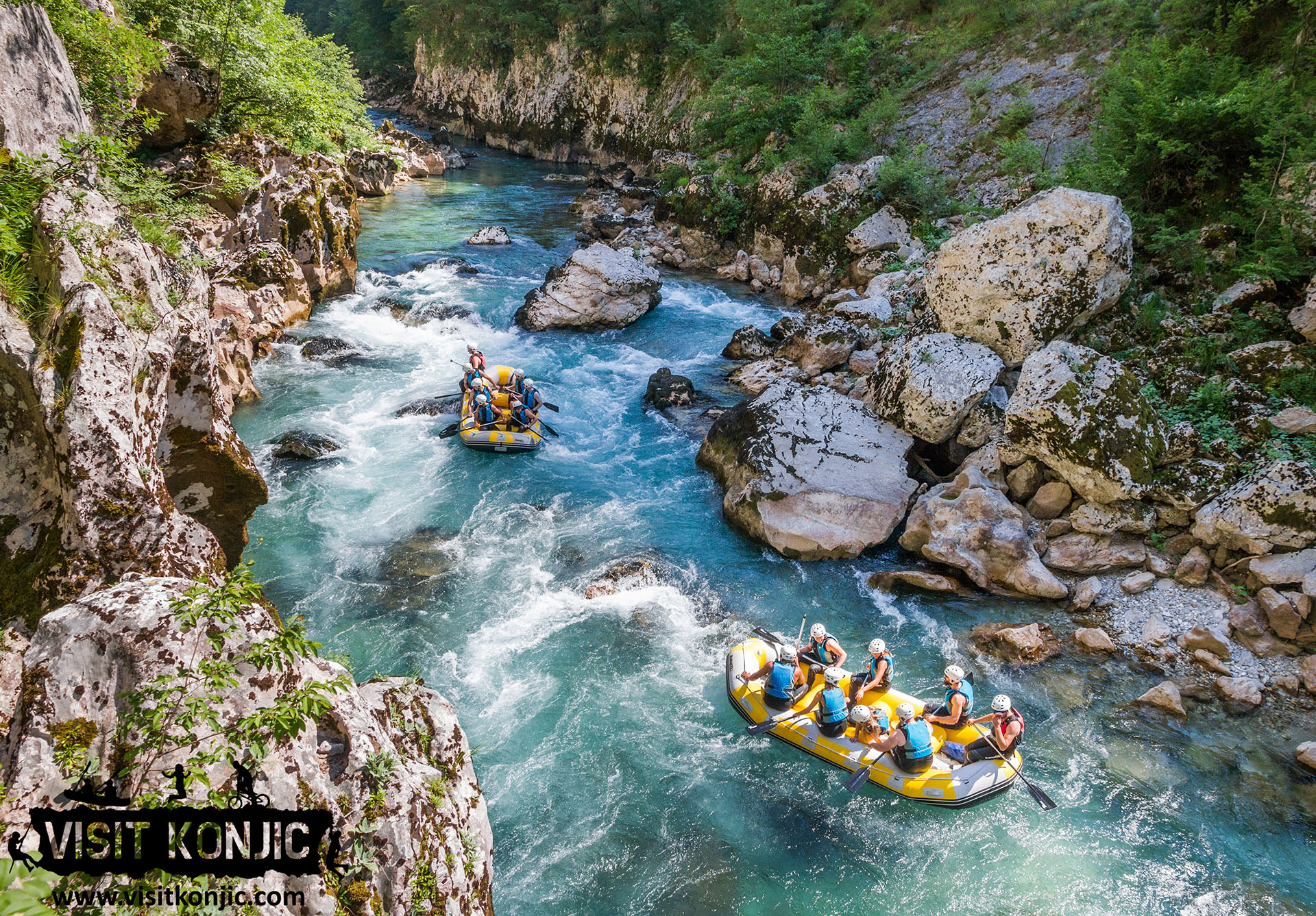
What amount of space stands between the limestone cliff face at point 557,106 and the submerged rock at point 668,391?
19.2 meters

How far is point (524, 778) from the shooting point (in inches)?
275

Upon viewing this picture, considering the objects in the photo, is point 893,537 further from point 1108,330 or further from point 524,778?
point 524,778

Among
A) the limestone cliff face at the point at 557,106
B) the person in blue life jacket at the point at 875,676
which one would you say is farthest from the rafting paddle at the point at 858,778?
the limestone cliff face at the point at 557,106

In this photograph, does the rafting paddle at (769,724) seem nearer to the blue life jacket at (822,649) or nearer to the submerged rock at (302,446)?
the blue life jacket at (822,649)

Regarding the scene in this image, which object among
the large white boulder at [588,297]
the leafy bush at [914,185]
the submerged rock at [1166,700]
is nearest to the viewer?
the submerged rock at [1166,700]

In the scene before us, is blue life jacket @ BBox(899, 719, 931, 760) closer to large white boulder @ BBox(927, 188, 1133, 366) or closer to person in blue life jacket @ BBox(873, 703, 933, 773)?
person in blue life jacket @ BBox(873, 703, 933, 773)

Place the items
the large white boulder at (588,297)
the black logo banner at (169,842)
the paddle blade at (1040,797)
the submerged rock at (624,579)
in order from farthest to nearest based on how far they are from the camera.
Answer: the large white boulder at (588,297), the submerged rock at (624,579), the paddle blade at (1040,797), the black logo banner at (169,842)

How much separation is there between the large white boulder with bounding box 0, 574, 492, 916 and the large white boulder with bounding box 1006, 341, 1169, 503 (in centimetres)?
882

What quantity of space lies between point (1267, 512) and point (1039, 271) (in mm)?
4535

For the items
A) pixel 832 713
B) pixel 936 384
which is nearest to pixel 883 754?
pixel 832 713

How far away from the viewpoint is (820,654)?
814cm

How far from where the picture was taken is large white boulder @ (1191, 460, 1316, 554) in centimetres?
823

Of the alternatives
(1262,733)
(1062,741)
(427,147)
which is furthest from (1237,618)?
(427,147)

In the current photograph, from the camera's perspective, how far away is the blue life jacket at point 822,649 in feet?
26.4
